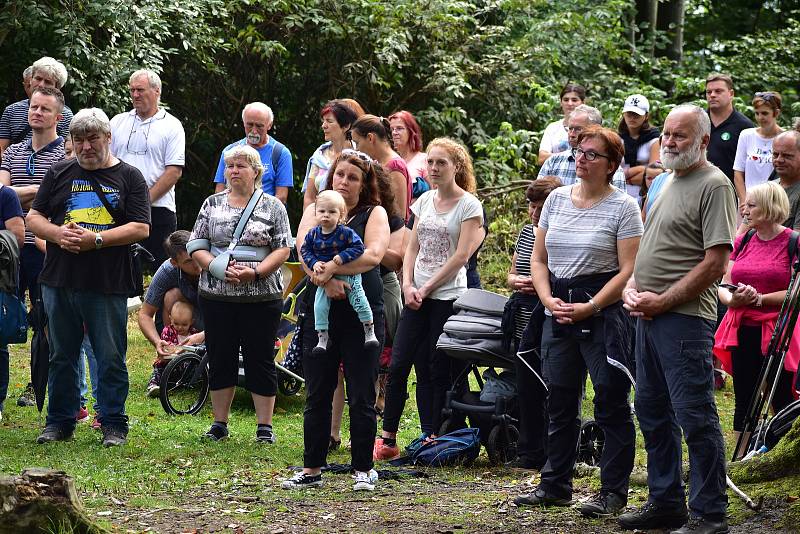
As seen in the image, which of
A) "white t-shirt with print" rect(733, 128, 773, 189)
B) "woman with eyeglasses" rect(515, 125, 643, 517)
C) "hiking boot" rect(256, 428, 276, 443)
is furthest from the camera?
"white t-shirt with print" rect(733, 128, 773, 189)

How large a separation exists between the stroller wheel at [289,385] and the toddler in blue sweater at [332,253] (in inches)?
119

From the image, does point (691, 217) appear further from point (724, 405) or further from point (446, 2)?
point (446, 2)

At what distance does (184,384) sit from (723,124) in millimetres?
5152

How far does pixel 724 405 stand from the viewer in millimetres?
9953

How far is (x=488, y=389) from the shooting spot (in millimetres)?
7684

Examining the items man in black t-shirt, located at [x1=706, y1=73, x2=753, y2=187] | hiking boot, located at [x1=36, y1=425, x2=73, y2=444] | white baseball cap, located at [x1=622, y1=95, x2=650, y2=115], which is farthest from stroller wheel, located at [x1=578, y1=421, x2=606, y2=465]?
man in black t-shirt, located at [x1=706, y1=73, x2=753, y2=187]

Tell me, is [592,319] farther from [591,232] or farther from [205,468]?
[205,468]

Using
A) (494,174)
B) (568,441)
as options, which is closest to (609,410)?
(568,441)

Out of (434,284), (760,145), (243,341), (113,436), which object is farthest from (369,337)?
(760,145)

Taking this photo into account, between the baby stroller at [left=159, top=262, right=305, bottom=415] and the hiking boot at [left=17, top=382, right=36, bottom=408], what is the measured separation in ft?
3.44

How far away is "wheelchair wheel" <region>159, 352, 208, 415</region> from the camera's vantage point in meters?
8.91

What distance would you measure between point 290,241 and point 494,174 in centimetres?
794

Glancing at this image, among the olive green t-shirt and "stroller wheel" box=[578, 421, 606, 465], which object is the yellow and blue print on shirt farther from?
the olive green t-shirt

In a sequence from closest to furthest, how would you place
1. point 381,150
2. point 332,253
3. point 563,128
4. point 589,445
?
point 332,253, point 589,445, point 381,150, point 563,128
